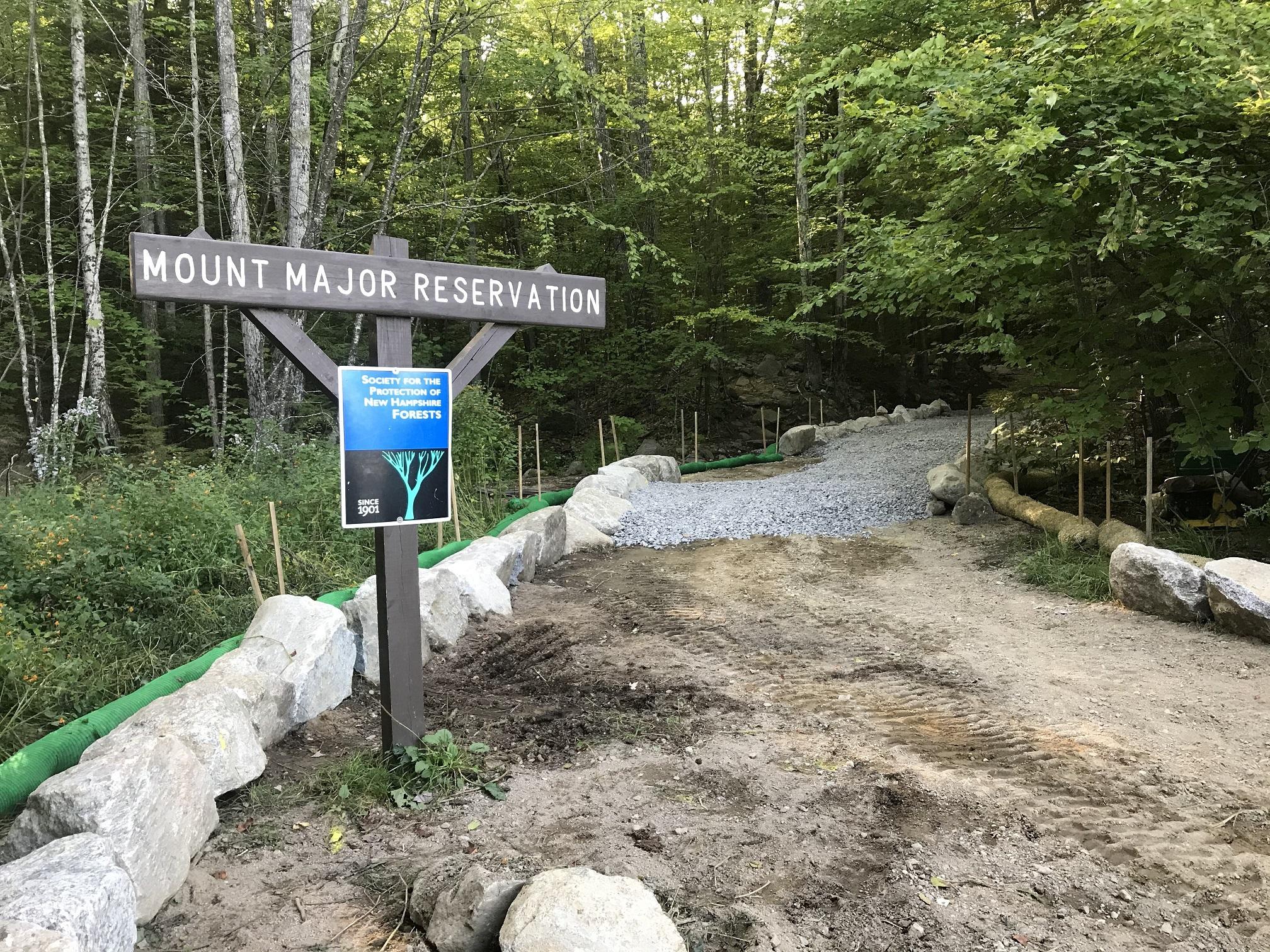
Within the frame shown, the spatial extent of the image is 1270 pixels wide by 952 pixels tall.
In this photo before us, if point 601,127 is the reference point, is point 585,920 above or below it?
below

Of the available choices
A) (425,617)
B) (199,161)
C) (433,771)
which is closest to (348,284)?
(433,771)

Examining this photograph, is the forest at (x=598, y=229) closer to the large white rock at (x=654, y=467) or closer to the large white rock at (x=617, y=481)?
the large white rock at (x=617, y=481)

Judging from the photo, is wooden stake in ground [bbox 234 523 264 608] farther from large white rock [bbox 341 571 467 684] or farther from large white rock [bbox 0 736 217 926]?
large white rock [bbox 0 736 217 926]

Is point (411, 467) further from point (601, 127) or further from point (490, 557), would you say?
point (601, 127)

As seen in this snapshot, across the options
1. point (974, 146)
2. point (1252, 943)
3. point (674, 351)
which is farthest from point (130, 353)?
point (1252, 943)

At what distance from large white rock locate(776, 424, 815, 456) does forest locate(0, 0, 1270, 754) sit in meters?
1.48

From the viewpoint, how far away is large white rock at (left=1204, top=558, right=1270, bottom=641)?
5.01m

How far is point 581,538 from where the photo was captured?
8.26 meters

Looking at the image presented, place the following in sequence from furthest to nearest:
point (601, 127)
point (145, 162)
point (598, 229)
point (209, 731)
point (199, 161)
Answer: point (598, 229) < point (601, 127) < point (145, 162) < point (199, 161) < point (209, 731)

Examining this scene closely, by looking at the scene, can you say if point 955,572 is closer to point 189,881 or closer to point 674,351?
point 189,881

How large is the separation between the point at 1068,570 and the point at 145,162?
Result: 13136 millimetres

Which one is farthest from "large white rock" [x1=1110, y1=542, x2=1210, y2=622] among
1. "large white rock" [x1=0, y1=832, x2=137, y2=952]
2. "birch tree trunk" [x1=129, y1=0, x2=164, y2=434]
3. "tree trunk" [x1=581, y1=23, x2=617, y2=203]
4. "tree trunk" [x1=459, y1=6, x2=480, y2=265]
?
"tree trunk" [x1=581, y1=23, x2=617, y2=203]

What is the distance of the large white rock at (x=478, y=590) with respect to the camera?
5527 millimetres

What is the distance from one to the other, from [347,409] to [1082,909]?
3.03 meters
